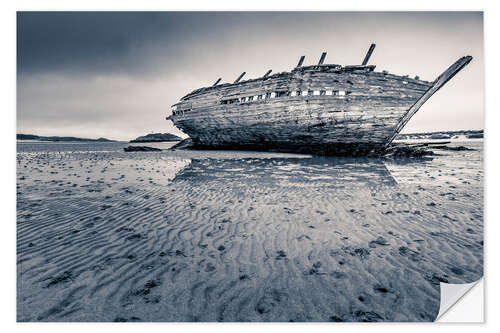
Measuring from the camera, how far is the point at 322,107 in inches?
591

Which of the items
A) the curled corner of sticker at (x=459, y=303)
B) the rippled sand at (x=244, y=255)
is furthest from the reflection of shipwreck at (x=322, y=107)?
the curled corner of sticker at (x=459, y=303)

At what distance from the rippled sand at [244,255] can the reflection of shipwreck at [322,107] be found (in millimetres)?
9301

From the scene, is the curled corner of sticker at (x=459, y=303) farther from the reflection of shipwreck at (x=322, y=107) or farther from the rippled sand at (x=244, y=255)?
the reflection of shipwreck at (x=322, y=107)

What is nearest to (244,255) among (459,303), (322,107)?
(459,303)

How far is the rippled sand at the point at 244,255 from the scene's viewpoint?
2379 mm

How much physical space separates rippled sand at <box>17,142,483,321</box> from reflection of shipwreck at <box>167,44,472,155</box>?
9.30 metres

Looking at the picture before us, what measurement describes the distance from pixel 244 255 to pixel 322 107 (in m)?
13.7

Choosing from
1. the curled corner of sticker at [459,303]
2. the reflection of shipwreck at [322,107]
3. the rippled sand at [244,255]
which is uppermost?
the reflection of shipwreck at [322,107]

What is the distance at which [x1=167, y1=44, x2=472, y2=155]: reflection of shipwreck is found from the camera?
14.0 meters

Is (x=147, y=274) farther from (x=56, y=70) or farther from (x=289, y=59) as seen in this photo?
(x=289, y=59)

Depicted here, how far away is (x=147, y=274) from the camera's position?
279cm
